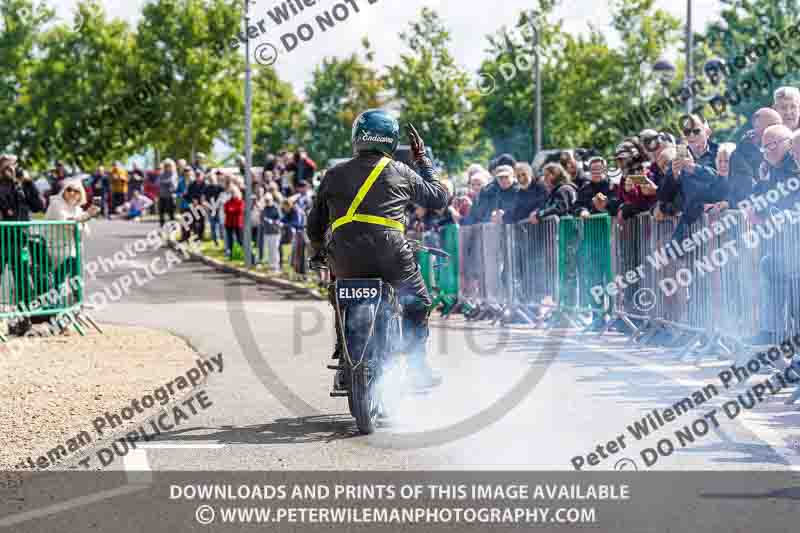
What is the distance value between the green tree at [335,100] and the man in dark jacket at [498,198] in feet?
258

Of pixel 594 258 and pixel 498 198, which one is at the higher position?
pixel 498 198

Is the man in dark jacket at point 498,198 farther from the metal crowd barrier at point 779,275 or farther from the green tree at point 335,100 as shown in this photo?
the green tree at point 335,100

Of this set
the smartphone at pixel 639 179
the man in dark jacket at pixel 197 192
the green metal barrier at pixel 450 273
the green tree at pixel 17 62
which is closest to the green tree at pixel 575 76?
the man in dark jacket at pixel 197 192

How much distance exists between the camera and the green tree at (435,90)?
51438 mm

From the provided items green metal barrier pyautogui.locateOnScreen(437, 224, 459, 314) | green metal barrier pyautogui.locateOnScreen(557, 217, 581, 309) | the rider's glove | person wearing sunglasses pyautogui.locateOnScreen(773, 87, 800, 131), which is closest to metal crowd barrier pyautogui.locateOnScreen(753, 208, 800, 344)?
person wearing sunglasses pyautogui.locateOnScreen(773, 87, 800, 131)

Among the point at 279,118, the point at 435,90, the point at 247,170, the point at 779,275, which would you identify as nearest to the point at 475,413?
the point at 779,275

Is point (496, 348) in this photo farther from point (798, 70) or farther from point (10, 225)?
point (798, 70)

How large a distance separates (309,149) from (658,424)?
315ft

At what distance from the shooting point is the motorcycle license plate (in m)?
8.16

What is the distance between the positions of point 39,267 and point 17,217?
1.23m

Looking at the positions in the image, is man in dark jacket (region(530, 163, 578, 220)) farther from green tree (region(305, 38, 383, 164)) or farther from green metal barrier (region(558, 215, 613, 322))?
green tree (region(305, 38, 383, 164))

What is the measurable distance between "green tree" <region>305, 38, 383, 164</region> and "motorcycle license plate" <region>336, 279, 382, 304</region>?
87968mm

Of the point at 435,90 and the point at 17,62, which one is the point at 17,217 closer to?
the point at 435,90

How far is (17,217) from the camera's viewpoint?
54.4 feet
